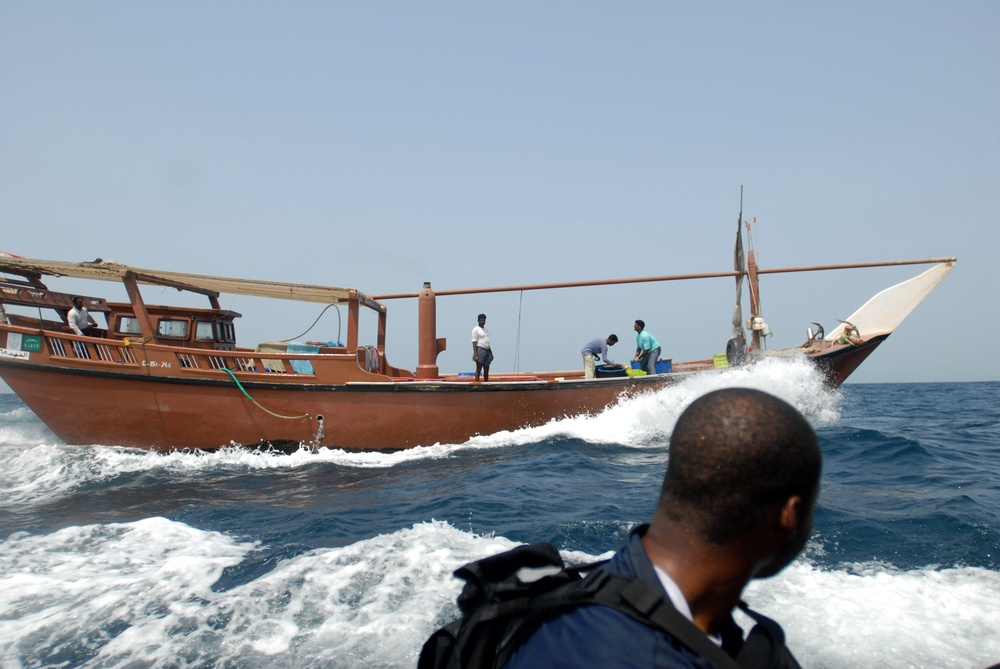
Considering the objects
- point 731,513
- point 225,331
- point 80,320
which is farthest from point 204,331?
point 731,513

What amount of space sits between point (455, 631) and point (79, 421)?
1290 cm

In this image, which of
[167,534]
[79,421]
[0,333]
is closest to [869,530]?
[167,534]

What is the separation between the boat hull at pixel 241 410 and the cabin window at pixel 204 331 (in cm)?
205

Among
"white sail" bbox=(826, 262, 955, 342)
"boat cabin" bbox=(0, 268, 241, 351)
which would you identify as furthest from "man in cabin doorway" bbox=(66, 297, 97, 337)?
"white sail" bbox=(826, 262, 955, 342)

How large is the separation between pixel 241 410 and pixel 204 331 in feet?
8.91

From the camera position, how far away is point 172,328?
1335cm

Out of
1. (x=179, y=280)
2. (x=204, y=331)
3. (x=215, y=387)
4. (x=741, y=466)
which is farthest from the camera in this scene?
(x=204, y=331)

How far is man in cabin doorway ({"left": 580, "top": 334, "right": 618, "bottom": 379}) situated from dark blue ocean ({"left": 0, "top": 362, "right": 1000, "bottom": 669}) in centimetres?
241

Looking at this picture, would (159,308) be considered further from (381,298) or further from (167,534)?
(167,534)

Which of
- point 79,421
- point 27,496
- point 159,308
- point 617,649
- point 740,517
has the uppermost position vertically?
point 159,308

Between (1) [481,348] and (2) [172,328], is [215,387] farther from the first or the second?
(1) [481,348]

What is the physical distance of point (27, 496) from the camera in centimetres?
935

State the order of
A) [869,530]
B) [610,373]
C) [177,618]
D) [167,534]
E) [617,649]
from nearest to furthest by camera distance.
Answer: [617,649] → [177,618] → [869,530] → [167,534] → [610,373]

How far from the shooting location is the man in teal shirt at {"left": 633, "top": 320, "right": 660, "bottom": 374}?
46.3 ft
